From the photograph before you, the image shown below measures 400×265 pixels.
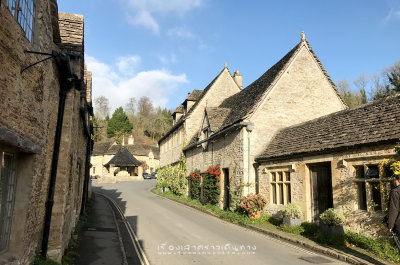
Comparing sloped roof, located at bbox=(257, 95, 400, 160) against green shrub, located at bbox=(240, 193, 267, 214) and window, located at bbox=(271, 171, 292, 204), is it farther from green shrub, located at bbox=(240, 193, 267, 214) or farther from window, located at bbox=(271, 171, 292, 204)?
green shrub, located at bbox=(240, 193, 267, 214)

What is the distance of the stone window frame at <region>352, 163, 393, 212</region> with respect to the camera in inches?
368

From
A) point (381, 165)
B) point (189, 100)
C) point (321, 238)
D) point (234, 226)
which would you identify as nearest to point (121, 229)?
point (234, 226)

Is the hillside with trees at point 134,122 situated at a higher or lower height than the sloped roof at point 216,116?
higher

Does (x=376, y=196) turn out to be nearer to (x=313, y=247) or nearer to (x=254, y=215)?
(x=313, y=247)

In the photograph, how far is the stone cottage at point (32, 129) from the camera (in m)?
4.42

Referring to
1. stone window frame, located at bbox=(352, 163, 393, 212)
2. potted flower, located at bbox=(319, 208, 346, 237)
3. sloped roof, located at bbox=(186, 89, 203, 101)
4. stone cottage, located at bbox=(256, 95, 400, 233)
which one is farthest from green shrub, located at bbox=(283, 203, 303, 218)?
sloped roof, located at bbox=(186, 89, 203, 101)

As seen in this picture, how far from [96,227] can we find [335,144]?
1057cm

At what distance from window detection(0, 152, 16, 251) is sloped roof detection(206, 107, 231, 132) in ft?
54.0

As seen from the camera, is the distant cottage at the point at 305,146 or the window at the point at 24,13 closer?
the window at the point at 24,13

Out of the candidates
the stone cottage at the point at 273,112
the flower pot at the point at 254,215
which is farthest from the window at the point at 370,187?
the stone cottage at the point at 273,112

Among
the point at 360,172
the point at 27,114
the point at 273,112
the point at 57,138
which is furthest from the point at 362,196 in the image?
the point at 27,114

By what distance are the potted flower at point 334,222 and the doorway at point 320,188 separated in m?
1.74

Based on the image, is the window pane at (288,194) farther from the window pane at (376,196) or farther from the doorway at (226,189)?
the doorway at (226,189)

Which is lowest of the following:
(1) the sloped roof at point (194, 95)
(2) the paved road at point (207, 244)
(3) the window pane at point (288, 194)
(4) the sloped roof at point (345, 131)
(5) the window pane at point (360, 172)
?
(2) the paved road at point (207, 244)
